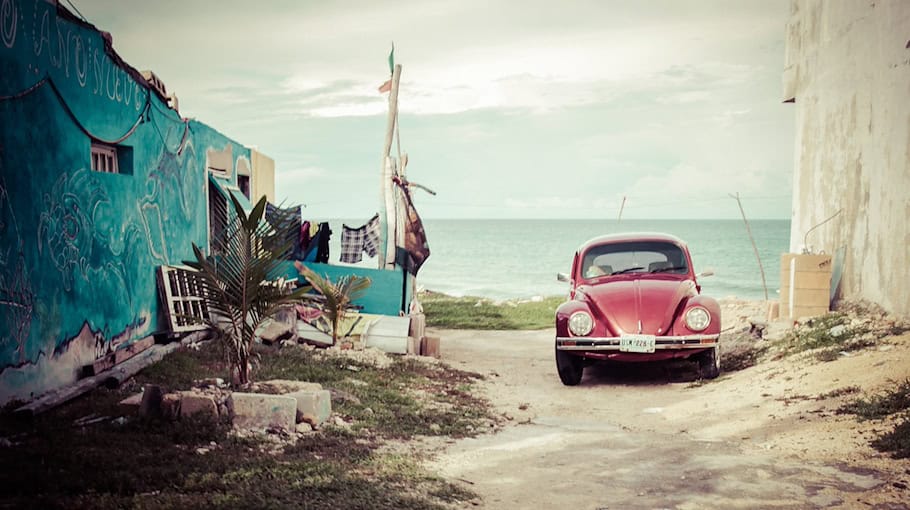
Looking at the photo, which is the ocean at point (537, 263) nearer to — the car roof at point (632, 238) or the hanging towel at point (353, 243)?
the hanging towel at point (353, 243)

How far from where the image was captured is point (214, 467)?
15.2 feet

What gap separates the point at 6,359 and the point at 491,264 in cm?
5614

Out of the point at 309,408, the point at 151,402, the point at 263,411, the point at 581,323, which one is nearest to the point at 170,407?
the point at 151,402

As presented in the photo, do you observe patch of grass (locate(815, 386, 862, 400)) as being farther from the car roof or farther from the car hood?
the car roof

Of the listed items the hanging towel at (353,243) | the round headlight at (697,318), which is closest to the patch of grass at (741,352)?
the round headlight at (697,318)

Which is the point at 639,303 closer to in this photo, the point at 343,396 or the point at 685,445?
the point at 685,445

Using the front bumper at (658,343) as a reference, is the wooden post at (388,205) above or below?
above

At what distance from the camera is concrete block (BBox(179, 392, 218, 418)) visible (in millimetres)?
5629

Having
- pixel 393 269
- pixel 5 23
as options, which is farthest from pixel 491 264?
pixel 5 23

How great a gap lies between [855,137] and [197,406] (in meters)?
9.88

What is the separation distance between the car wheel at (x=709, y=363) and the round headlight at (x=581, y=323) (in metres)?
1.46

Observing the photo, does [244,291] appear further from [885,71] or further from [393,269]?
[885,71]

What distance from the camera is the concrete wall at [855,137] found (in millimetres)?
9727

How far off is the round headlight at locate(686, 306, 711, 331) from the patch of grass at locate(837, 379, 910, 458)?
2.20 m
